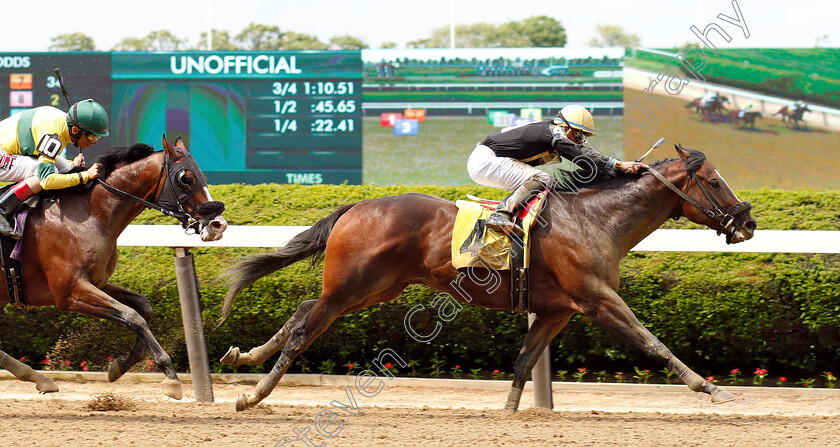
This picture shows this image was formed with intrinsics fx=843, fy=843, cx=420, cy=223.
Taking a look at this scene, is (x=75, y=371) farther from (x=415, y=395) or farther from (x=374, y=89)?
(x=374, y=89)

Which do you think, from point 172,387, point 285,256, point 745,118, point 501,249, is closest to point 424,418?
point 501,249

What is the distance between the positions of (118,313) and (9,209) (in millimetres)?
815

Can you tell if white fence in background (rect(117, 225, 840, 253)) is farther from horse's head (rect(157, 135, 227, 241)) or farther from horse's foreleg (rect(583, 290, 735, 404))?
horse's foreleg (rect(583, 290, 735, 404))

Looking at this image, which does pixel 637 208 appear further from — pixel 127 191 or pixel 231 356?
pixel 127 191

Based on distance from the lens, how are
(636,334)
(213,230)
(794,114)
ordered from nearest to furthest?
(636,334)
(213,230)
(794,114)

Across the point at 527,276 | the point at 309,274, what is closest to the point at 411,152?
the point at 309,274

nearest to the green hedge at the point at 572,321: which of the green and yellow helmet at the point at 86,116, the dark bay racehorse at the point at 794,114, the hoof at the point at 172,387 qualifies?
the hoof at the point at 172,387

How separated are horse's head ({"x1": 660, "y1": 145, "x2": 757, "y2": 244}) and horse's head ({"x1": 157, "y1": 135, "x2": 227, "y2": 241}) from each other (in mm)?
2452

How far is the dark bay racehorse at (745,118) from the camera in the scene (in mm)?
12336

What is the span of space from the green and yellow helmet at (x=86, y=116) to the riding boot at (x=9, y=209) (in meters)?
0.49

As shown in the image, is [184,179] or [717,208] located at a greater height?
[184,179]

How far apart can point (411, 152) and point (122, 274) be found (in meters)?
7.01

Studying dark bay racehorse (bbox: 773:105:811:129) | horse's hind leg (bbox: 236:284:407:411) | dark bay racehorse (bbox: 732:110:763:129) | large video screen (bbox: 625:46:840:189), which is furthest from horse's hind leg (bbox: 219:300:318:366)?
dark bay racehorse (bbox: 773:105:811:129)

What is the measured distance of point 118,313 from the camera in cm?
431
